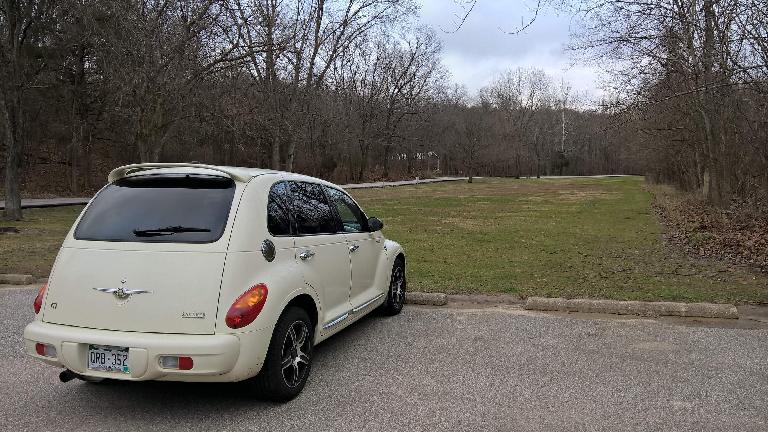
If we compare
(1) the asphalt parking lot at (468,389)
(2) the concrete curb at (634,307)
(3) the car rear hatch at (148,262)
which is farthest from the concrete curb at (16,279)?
(2) the concrete curb at (634,307)

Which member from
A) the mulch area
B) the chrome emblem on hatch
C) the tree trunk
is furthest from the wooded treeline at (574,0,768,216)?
the tree trunk

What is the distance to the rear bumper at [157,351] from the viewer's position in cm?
356

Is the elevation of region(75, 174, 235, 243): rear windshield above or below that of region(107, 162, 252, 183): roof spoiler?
below

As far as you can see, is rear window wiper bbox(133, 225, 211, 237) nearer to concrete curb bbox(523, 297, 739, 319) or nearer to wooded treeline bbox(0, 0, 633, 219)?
concrete curb bbox(523, 297, 739, 319)

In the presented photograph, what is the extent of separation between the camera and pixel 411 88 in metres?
71.8

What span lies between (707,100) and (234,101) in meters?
15.8

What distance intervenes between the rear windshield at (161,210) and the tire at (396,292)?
2.87 meters

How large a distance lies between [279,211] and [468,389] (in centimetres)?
198

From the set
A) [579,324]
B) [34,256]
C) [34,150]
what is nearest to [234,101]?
[34,256]

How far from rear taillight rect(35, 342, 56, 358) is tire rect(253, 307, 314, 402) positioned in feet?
4.30

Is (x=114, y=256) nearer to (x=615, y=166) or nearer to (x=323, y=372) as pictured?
(x=323, y=372)

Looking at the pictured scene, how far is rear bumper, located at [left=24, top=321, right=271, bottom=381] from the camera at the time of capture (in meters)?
3.56

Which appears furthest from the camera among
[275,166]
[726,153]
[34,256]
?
[275,166]

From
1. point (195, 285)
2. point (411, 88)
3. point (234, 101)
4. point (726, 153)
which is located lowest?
point (195, 285)
